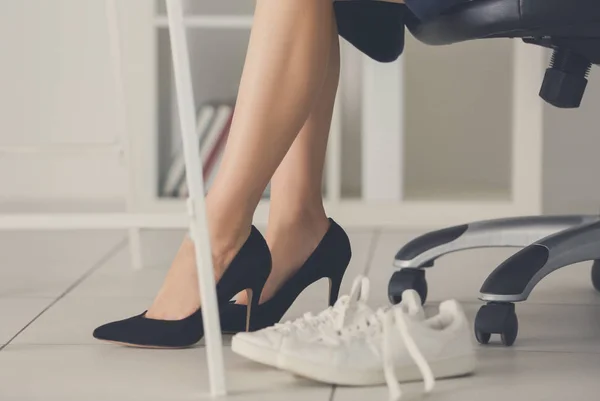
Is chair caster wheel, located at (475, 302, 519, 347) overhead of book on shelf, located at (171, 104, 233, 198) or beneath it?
beneath

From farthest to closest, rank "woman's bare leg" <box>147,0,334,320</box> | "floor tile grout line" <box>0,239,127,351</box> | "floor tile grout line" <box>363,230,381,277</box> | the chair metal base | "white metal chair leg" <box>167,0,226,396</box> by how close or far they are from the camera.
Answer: "floor tile grout line" <box>363,230,381,277</box>, "floor tile grout line" <box>0,239,127,351</box>, the chair metal base, "woman's bare leg" <box>147,0,334,320</box>, "white metal chair leg" <box>167,0,226,396</box>

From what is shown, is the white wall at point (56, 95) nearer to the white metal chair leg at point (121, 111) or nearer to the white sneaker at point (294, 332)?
the white metal chair leg at point (121, 111)

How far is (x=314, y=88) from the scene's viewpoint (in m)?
1.15

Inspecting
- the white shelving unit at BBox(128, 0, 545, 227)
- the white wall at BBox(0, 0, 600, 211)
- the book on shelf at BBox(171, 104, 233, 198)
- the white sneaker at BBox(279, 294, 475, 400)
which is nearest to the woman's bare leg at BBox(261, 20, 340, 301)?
the white sneaker at BBox(279, 294, 475, 400)

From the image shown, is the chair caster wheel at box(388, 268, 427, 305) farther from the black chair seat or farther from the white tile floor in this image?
the black chair seat

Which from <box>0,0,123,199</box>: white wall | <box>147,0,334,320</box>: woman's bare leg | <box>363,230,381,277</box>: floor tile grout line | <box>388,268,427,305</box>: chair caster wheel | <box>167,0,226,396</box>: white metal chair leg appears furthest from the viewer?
<box>0,0,123,199</box>: white wall

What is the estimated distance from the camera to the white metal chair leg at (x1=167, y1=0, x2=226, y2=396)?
99 cm

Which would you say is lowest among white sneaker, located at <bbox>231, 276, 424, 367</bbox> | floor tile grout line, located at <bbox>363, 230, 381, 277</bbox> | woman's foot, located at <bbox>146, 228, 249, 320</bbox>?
floor tile grout line, located at <bbox>363, 230, 381, 277</bbox>

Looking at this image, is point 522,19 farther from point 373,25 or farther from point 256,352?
point 256,352

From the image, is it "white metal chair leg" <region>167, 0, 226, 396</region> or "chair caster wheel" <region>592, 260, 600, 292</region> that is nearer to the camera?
"white metal chair leg" <region>167, 0, 226, 396</region>

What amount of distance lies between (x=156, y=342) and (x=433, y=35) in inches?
21.7

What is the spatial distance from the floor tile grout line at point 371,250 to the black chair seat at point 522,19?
25.6 inches

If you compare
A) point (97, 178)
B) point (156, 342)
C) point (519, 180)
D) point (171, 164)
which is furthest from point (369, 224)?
point (156, 342)

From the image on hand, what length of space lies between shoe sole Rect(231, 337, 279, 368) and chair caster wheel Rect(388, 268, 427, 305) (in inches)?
16.7
